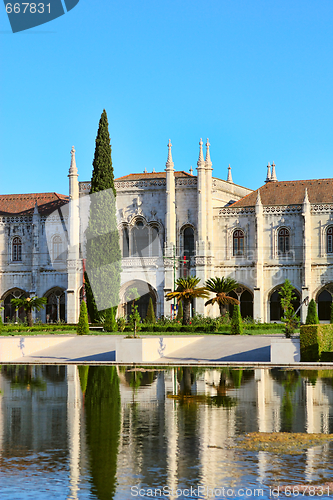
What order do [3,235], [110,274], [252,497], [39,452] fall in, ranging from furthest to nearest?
[3,235]
[110,274]
[39,452]
[252,497]

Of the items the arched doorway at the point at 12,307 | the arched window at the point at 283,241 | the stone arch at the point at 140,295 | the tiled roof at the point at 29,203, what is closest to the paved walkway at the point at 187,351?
the arched window at the point at 283,241

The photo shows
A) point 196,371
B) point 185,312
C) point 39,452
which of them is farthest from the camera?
point 185,312

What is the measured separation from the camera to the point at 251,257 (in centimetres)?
5253

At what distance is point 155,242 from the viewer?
54188 millimetres

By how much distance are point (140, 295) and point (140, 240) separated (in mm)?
4285

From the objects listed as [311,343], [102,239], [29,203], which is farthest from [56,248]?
[311,343]

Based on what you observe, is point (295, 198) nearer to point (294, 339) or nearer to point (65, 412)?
point (294, 339)

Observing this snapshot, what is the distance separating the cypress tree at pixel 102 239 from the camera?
48375mm

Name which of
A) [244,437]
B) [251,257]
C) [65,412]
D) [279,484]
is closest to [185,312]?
[251,257]

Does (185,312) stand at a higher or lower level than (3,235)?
lower

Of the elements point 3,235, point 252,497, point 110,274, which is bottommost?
point 252,497

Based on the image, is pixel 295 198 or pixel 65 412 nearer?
pixel 65 412

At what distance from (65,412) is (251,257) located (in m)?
37.4

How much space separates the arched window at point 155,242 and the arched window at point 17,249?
1173 cm
